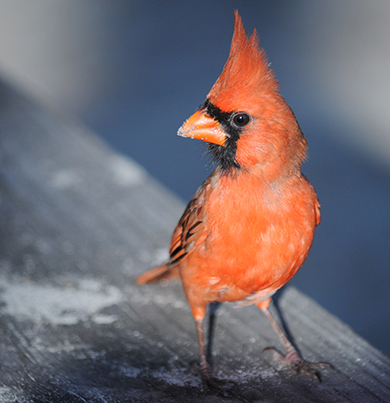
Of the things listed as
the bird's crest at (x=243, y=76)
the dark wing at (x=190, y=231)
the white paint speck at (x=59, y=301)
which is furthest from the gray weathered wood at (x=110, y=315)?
the bird's crest at (x=243, y=76)

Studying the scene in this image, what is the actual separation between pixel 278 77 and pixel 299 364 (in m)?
4.89

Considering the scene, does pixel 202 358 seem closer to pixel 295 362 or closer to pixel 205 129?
pixel 295 362

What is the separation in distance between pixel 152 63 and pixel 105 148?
4.28 meters

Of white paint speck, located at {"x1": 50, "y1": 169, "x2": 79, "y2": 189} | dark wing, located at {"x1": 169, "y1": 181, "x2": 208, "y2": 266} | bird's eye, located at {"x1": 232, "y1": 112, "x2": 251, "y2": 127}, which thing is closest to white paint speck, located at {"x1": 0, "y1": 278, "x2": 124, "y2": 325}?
dark wing, located at {"x1": 169, "y1": 181, "x2": 208, "y2": 266}

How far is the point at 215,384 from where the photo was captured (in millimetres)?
1534

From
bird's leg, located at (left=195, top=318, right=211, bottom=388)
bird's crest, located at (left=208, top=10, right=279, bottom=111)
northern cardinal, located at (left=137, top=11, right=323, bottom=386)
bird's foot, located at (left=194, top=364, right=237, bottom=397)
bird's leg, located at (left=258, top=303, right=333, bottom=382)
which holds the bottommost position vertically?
bird's leg, located at (left=195, top=318, right=211, bottom=388)

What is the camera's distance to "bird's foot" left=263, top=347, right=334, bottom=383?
1587 mm

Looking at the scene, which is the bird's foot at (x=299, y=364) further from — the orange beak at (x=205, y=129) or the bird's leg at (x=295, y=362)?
the orange beak at (x=205, y=129)

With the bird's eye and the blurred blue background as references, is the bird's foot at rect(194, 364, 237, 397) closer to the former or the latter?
the bird's eye

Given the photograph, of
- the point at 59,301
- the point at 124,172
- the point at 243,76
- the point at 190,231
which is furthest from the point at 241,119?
the point at 124,172

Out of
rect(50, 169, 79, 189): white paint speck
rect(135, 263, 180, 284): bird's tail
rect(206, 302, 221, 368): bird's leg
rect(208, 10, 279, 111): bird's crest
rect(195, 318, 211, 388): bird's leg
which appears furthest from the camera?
rect(50, 169, 79, 189): white paint speck

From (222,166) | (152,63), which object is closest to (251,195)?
(222,166)

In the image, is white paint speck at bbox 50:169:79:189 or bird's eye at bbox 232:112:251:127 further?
white paint speck at bbox 50:169:79:189

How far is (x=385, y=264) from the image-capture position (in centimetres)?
430
